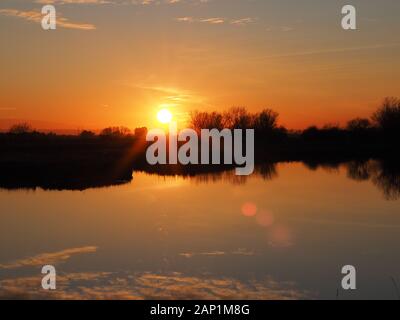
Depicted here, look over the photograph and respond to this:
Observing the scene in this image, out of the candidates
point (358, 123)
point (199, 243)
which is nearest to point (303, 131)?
point (358, 123)

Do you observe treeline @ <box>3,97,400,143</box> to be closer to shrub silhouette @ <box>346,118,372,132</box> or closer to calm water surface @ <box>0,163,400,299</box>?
shrub silhouette @ <box>346,118,372,132</box>

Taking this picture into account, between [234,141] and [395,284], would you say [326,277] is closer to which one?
[395,284]

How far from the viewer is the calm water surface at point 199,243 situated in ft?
34.3

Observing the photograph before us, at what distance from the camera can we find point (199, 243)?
14.5 m

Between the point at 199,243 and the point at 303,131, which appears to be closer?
the point at 199,243

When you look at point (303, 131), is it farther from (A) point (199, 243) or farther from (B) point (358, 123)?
(A) point (199, 243)

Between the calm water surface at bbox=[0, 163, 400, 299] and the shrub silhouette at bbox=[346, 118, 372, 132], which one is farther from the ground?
the shrub silhouette at bbox=[346, 118, 372, 132]

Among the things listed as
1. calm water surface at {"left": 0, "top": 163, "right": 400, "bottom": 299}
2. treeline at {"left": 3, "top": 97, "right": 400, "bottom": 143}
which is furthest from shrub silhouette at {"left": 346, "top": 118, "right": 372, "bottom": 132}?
calm water surface at {"left": 0, "top": 163, "right": 400, "bottom": 299}

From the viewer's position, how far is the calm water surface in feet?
34.3

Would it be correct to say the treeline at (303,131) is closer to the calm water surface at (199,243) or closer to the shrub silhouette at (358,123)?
the shrub silhouette at (358,123)

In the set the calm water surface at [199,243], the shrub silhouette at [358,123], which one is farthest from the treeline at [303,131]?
the calm water surface at [199,243]

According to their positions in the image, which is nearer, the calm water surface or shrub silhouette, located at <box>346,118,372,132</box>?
the calm water surface

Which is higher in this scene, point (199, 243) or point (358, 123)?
point (358, 123)
